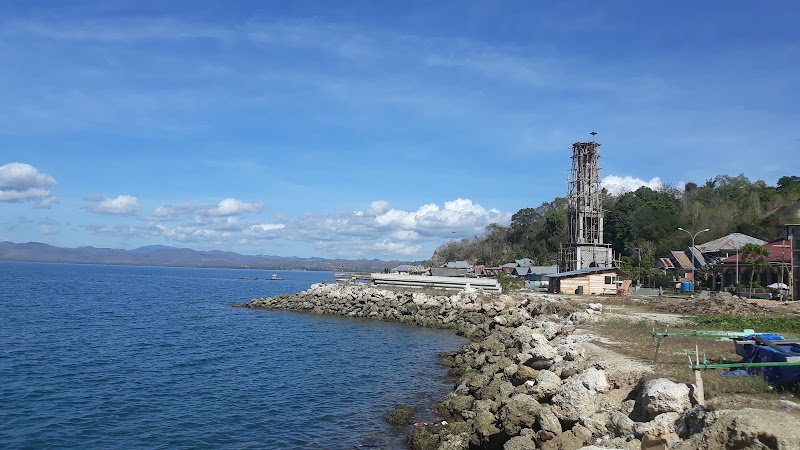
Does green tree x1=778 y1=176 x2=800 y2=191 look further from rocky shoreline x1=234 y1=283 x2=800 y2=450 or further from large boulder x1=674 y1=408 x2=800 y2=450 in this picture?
large boulder x1=674 y1=408 x2=800 y2=450

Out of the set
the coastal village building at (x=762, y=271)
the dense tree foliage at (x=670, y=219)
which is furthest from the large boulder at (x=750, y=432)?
the dense tree foliage at (x=670, y=219)

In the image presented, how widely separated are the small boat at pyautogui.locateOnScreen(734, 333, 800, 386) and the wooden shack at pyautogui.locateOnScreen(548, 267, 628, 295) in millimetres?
37795

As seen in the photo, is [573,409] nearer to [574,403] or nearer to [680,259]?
[574,403]

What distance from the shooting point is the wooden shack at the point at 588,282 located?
51250 mm

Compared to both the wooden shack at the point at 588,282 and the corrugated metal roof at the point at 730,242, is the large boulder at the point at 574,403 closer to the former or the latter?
the wooden shack at the point at 588,282

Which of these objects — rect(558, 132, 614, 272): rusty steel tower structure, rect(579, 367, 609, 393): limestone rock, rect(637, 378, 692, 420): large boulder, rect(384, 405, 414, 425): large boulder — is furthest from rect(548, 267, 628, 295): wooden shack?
rect(637, 378, 692, 420): large boulder

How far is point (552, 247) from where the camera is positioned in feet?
360

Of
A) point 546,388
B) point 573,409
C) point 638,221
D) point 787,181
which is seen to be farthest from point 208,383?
point 787,181

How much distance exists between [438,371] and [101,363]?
51.5 feet

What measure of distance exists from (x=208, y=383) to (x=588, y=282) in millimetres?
39517

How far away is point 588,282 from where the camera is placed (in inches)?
2035

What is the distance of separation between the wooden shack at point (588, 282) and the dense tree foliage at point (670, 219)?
47.8ft

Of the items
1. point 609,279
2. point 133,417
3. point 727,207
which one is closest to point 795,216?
point 609,279

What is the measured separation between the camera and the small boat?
10922 mm
